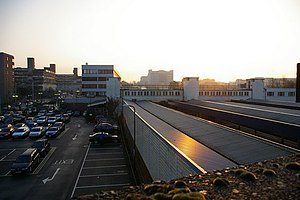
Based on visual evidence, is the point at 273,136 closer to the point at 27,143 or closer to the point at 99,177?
the point at 99,177

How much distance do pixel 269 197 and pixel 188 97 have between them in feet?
124

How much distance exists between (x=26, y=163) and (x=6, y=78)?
72.1m

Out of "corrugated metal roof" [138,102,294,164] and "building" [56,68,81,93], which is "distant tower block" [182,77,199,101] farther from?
"building" [56,68,81,93]

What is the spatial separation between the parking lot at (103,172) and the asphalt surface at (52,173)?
59 millimetres

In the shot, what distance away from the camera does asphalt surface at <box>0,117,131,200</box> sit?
1429 centimetres

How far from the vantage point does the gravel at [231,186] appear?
458 centimetres

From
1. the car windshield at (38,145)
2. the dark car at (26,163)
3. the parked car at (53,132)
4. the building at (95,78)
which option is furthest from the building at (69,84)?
the dark car at (26,163)

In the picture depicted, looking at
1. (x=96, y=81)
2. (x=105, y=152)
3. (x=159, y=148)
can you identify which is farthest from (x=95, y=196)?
(x=96, y=81)

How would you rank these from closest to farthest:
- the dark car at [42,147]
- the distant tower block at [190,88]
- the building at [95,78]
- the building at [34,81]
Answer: the dark car at [42,147], the distant tower block at [190,88], the building at [95,78], the building at [34,81]

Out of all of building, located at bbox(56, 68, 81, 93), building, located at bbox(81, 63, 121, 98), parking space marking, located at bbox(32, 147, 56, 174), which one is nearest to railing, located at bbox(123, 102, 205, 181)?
parking space marking, located at bbox(32, 147, 56, 174)

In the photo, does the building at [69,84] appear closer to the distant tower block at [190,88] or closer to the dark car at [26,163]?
the distant tower block at [190,88]

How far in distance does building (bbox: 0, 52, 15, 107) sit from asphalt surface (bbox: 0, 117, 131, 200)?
57834mm

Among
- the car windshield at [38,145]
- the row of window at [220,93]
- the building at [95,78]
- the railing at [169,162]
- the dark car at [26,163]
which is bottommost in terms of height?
the dark car at [26,163]

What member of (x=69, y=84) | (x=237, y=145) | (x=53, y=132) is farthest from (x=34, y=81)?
(x=237, y=145)
